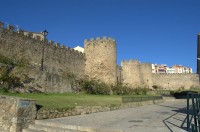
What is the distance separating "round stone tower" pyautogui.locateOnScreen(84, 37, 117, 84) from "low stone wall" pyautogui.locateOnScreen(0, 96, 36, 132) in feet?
77.0

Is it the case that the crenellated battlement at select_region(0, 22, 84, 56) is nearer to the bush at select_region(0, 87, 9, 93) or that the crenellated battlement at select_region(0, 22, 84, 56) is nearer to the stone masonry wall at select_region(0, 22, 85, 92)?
the stone masonry wall at select_region(0, 22, 85, 92)

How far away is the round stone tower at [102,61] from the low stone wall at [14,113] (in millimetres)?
23472

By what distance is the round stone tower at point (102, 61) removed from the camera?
33469mm

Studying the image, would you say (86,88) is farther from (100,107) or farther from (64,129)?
(64,129)

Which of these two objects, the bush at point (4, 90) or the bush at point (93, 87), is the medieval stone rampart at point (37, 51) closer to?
the bush at point (93, 87)

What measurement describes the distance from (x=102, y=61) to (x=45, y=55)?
27.4ft

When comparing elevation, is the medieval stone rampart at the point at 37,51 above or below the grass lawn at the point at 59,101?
above

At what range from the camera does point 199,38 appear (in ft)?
197

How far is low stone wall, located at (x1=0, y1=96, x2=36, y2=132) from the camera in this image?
30.6 ft

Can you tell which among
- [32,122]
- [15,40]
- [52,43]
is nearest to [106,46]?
[52,43]

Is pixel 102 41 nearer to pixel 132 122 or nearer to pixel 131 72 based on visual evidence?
pixel 131 72

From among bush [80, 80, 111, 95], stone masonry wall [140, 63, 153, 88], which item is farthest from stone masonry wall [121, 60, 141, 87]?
bush [80, 80, 111, 95]

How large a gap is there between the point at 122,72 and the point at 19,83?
3334 cm

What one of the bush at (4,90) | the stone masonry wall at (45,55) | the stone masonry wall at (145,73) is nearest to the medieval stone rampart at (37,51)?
the stone masonry wall at (45,55)
